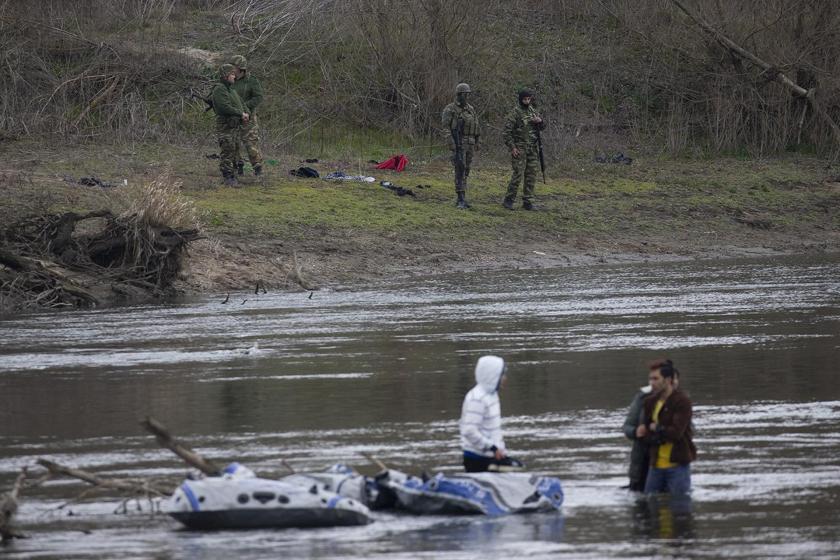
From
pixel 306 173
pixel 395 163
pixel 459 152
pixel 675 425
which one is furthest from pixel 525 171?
pixel 675 425

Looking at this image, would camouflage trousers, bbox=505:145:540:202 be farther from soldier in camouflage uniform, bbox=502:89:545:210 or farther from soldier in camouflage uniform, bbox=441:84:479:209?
soldier in camouflage uniform, bbox=441:84:479:209

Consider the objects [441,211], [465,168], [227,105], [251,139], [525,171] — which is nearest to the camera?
[227,105]

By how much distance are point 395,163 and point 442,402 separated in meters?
17.4

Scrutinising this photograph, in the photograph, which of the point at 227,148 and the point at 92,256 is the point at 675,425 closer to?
the point at 92,256

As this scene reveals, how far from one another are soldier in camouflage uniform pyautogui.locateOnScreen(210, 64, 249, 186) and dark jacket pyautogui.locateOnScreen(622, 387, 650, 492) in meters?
16.9

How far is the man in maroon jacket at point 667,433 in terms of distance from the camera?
10.1m

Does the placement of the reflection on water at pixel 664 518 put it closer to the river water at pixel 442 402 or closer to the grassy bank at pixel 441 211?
the river water at pixel 442 402

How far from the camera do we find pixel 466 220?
2738cm

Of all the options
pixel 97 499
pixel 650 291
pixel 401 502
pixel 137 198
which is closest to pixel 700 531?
pixel 401 502

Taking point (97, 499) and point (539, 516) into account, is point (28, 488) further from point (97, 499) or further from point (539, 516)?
point (539, 516)

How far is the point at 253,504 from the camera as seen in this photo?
948cm

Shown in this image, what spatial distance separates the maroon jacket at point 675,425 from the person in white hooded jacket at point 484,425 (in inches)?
35.3

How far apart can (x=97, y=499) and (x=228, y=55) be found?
85.0 ft

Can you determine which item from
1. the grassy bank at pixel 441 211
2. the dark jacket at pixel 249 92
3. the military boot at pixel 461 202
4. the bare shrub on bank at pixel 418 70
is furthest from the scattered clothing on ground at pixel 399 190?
the bare shrub on bank at pixel 418 70
